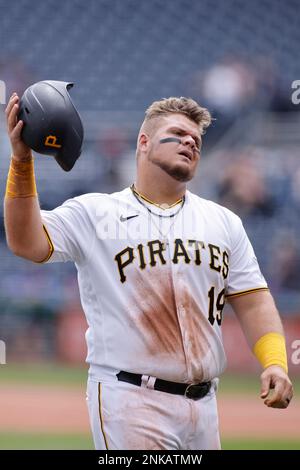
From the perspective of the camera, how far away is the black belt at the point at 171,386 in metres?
3.16

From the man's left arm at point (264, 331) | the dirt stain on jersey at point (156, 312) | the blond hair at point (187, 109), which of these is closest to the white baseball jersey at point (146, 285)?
the dirt stain on jersey at point (156, 312)

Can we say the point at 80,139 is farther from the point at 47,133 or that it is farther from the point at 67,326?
the point at 67,326

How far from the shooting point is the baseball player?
3129 mm

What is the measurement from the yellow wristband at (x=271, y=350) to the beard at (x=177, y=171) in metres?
0.70

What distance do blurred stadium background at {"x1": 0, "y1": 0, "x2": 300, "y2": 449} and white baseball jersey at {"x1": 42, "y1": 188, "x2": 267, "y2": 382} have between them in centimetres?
530

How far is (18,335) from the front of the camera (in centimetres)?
972

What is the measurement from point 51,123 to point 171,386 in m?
1.07

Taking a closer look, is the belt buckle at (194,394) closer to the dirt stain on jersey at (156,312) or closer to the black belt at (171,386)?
the black belt at (171,386)

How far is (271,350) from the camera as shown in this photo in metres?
3.33

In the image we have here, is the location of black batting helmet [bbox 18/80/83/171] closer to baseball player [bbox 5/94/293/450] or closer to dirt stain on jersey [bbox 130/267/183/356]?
baseball player [bbox 5/94/293/450]

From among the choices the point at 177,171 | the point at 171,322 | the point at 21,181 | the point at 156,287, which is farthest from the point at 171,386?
the point at 21,181

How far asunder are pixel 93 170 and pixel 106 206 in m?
6.79

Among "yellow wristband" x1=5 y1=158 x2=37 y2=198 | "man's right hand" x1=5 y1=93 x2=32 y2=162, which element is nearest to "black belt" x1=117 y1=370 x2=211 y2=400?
"yellow wristband" x1=5 y1=158 x2=37 y2=198

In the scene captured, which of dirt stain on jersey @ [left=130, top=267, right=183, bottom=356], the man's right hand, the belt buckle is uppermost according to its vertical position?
the man's right hand
